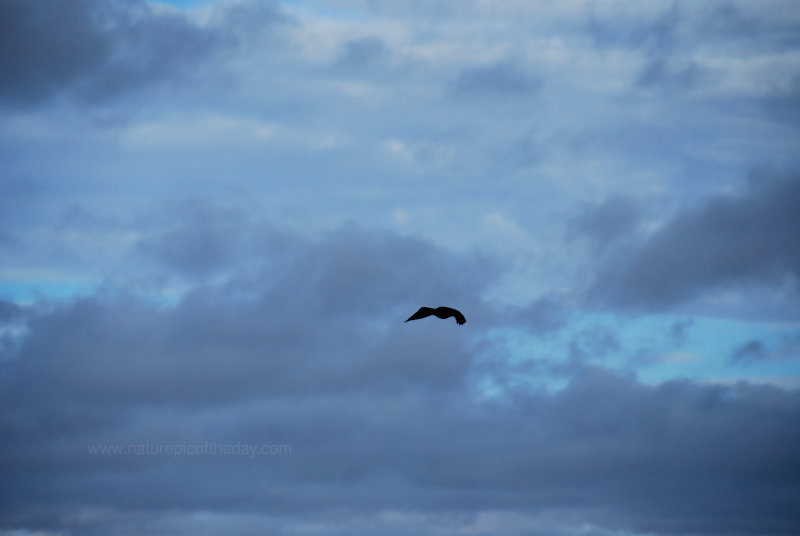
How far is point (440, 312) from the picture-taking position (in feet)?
192
